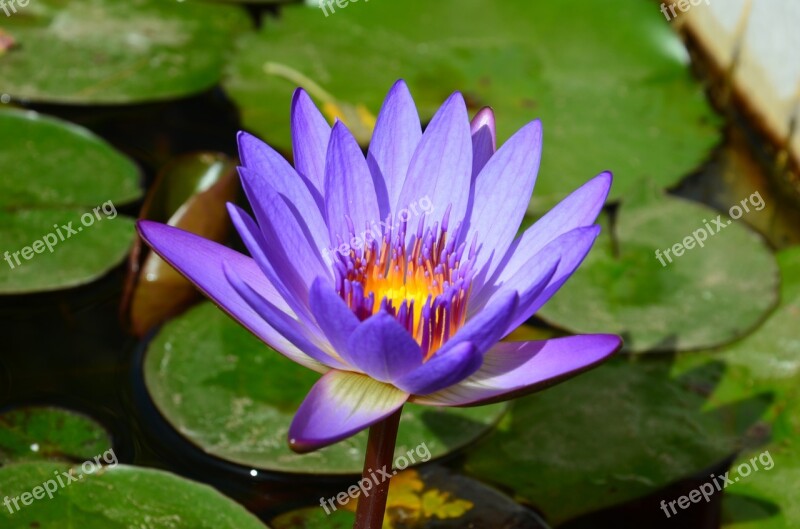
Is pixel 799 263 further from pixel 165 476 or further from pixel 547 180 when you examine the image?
pixel 165 476

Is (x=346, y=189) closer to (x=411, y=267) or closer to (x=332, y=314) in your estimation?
(x=411, y=267)

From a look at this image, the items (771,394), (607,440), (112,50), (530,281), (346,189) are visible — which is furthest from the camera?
(112,50)

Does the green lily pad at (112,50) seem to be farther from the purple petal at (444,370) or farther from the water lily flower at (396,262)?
the purple petal at (444,370)

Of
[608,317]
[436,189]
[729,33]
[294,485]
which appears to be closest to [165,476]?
[294,485]

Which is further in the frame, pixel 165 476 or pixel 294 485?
pixel 294 485

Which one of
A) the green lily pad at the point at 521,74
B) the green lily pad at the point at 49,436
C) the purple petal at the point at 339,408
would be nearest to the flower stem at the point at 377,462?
the purple petal at the point at 339,408

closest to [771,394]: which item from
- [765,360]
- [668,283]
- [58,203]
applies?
[765,360]
